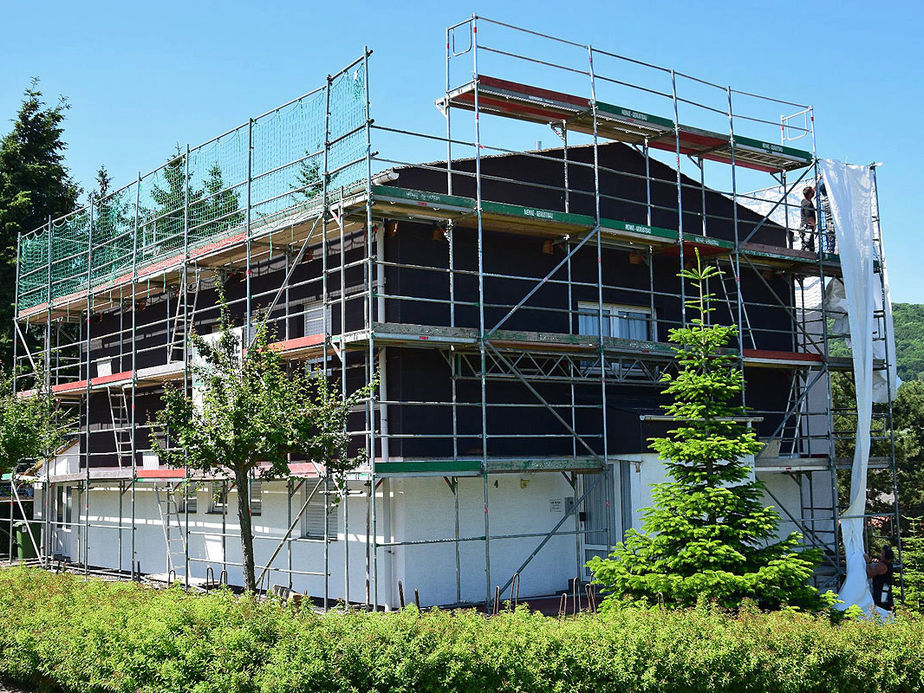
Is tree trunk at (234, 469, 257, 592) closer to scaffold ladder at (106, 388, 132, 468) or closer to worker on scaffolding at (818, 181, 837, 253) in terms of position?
scaffold ladder at (106, 388, 132, 468)

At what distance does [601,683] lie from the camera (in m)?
9.78

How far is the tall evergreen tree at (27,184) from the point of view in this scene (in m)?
31.7

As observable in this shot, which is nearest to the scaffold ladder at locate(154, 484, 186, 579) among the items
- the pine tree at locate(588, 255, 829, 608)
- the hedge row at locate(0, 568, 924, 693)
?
the hedge row at locate(0, 568, 924, 693)

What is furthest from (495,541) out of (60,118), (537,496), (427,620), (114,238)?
(60,118)

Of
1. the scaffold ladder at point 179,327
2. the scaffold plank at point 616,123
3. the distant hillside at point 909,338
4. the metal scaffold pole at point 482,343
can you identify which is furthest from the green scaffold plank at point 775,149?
the distant hillside at point 909,338

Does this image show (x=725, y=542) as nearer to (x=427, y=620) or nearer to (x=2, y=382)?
(x=427, y=620)

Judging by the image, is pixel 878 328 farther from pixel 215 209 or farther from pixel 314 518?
pixel 215 209

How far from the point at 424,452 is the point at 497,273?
3.62m

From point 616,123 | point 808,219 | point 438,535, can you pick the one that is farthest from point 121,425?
→ point 808,219

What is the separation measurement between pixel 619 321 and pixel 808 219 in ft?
19.3

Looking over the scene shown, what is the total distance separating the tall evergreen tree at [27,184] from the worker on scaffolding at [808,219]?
2311 centimetres

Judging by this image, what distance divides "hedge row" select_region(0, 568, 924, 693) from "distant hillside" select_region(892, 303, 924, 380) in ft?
193

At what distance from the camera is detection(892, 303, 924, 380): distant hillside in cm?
6794

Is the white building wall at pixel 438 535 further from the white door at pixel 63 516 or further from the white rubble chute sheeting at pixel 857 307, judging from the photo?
the white door at pixel 63 516
